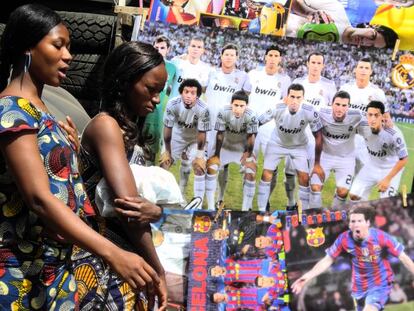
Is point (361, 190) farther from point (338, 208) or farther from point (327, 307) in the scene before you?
point (327, 307)

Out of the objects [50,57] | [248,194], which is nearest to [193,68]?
[248,194]

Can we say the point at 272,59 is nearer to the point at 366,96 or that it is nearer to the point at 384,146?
the point at 366,96

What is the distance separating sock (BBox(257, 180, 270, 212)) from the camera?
129 inches

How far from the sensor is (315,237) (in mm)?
3295

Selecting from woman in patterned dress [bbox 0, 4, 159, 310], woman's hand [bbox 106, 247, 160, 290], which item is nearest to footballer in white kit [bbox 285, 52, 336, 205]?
woman in patterned dress [bbox 0, 4, 159, 310]

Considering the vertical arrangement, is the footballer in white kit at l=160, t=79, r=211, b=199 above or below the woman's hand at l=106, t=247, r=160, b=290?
below

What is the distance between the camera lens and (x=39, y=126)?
142 centimetres

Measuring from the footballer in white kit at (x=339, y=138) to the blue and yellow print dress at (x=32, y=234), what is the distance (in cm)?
201

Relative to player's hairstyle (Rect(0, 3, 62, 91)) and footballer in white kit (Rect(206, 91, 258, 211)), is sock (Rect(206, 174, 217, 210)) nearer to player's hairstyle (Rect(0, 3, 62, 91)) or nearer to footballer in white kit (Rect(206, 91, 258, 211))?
footballer in white kit (Rect(206, 91, 258, 211))

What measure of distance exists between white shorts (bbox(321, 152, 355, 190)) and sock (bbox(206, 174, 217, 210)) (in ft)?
2.04

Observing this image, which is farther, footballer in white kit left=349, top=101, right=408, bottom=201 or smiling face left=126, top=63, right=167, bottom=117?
footballer in white kit left=349, top=101, right=408, bottom=201

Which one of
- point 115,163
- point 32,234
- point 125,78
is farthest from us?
point 125,78

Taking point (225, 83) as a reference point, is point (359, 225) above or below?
below

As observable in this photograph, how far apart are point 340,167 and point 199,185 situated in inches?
31.7
